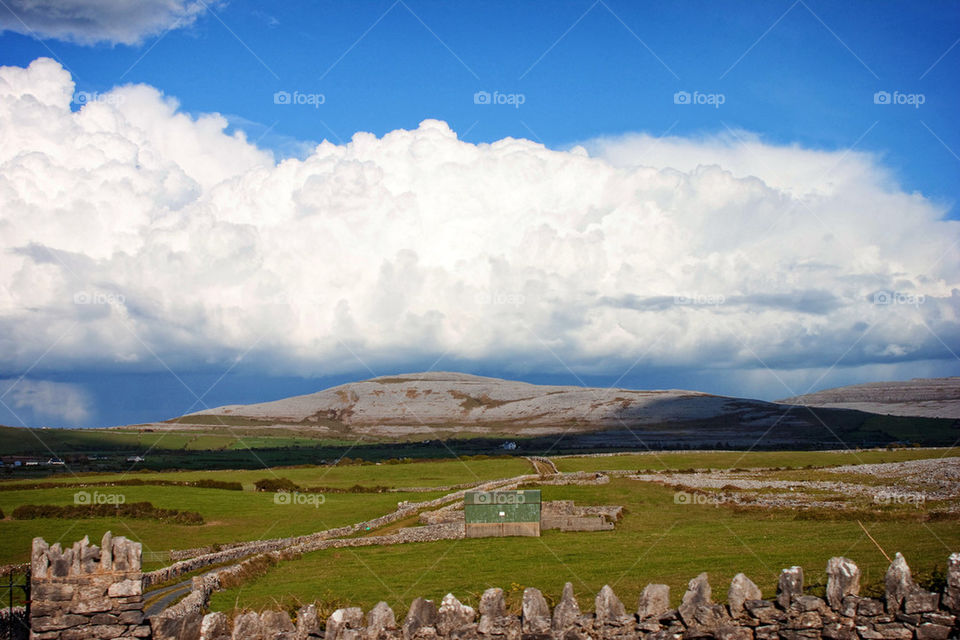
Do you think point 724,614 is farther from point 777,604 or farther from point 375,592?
point 375,592

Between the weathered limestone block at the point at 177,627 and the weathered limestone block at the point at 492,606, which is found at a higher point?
the weathered limestone block at the point at 492,606

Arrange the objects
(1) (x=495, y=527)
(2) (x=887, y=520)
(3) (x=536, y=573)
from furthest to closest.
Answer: (1) (x=495, y=527) → (2) (x=887, y=520) → (3) (x=536, y=573)

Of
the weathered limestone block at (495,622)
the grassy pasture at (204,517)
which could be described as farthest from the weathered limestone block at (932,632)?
the grassy pasture at (204,517)

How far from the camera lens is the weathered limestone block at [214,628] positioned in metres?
11.9

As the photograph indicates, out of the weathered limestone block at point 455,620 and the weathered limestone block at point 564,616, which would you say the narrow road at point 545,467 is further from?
the weathered limestone block at point 455,620

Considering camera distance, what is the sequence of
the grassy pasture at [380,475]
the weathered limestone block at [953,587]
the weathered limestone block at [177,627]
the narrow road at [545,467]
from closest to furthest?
the weathered limestone block at [953,587] < the weathered limestone block at [177,627] < the narrow road at [545,467] < the grassy pasture at [380,475]

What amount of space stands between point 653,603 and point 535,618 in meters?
1.81

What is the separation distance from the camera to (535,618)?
11.5 m

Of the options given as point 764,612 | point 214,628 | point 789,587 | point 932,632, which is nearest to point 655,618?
point 764,612

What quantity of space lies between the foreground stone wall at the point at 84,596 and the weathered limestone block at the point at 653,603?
8.09 m

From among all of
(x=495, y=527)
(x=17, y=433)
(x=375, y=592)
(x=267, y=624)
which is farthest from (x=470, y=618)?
(x=17, y=433)

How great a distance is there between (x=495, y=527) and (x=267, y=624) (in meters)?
27.4

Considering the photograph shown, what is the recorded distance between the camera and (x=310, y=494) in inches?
2486

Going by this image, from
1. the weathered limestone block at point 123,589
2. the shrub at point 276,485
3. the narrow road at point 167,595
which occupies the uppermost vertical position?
the weathered limestone block at point 123,589
